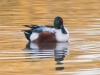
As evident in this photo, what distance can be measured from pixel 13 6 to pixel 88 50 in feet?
34.2

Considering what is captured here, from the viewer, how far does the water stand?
1039 cm

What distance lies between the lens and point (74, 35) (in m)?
14.7

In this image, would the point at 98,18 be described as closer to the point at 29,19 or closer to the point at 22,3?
the point at 29,19

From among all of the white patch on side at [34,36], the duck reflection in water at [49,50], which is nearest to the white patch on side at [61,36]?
the duck reflection in water at [49,50]

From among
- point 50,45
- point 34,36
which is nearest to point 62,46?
point 50,45

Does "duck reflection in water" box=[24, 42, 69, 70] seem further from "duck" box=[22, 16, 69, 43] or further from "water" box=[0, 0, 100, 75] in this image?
"duck" box=[22, 16, 69, 43]

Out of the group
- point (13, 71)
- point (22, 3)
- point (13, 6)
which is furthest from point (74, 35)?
point (22, 3)

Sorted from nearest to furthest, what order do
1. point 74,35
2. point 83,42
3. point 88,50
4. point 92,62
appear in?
point 92,62, point 88,50, point 83,42, point 74,35

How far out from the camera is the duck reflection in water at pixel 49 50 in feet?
38.4

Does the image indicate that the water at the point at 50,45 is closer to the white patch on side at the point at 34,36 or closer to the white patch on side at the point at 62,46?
the white patch on side at the point at 62,46

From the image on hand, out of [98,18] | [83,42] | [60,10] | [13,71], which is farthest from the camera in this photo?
[60,10]

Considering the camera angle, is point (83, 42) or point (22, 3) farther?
point (22, 3)

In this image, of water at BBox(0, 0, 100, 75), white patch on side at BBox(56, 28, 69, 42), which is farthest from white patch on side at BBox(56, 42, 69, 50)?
white patch on side at BBox(56, 28, 69, 42)

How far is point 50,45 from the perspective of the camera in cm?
1360
